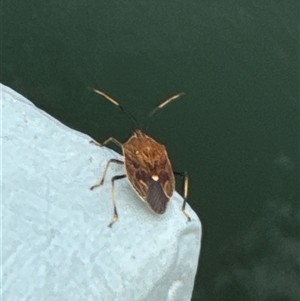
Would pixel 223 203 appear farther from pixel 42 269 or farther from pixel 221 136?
pixel 42 269

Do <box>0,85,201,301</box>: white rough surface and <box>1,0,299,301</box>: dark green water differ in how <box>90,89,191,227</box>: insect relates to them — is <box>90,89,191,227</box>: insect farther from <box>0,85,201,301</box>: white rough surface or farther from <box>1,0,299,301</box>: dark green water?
<box>1,0,299,301</box>: dark green water

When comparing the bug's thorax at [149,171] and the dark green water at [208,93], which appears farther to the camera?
the dark green water at [208,93]

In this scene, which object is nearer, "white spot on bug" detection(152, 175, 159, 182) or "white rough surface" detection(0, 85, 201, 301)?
"white rough surface" detection(0, 85, 201, 301)

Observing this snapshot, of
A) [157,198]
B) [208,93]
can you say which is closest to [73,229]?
[157,198]

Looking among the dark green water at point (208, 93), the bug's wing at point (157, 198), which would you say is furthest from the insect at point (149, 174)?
the dark green water at point (208, 93)

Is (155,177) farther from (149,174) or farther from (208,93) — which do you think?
(208,93)

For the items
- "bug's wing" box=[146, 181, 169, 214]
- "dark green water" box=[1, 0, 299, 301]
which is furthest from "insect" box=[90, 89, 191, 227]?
"dark green water" box=[1, 0, 299, 301]

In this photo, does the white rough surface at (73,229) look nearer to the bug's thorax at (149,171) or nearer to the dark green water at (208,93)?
the bug's thorax at (149,171)

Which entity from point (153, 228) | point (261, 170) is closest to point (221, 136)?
point (261, 170)
